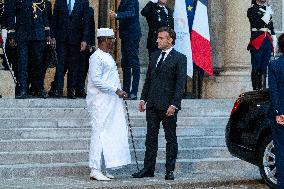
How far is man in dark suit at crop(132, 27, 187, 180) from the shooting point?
9422mm

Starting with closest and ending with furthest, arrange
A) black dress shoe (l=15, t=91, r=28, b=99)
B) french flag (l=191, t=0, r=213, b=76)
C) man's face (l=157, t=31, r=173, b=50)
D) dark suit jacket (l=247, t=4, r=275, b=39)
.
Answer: man's face (l=157, t=31, r=173, b=50)
black dress shoe (l=15, t=91, r=28, b=99)
dark suit jacket (l=247, t=4, r=275, b=39)
french flag (l=191, t=0, r=213, b=76)

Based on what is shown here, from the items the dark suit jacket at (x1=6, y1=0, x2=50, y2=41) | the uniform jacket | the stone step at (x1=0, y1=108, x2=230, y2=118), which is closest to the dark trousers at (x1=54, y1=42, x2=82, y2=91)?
the dark suit jacket at (x1=6, y1=0, x2=50, y2=41)

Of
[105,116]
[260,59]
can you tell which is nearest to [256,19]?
[260,59]

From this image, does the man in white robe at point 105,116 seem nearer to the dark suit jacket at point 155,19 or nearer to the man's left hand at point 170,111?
the man's left hand at point 170,111

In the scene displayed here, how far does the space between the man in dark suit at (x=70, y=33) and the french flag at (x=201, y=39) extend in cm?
286

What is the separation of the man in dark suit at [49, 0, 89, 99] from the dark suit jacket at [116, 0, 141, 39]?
0.72 metres

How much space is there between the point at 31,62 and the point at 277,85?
21.0 feet

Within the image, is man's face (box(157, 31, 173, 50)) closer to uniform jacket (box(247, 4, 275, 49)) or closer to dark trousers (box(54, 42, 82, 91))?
dark trousers (box(54, 42, 82, 91))

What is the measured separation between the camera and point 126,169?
10273 millimetres

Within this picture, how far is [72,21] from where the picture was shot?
13367mm

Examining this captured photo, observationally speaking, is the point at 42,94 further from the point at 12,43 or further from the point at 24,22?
the point at 24,22

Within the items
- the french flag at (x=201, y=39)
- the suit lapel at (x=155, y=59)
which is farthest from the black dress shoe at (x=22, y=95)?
the french flag at (x=201, y=39)

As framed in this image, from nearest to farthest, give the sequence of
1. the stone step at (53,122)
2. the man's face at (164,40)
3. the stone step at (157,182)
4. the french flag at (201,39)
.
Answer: the stone step at (157,182), the man's face at (164,40), the stone step at (53,122), the french flag at (201,39)

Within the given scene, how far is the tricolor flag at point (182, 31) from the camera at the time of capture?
15.2m
